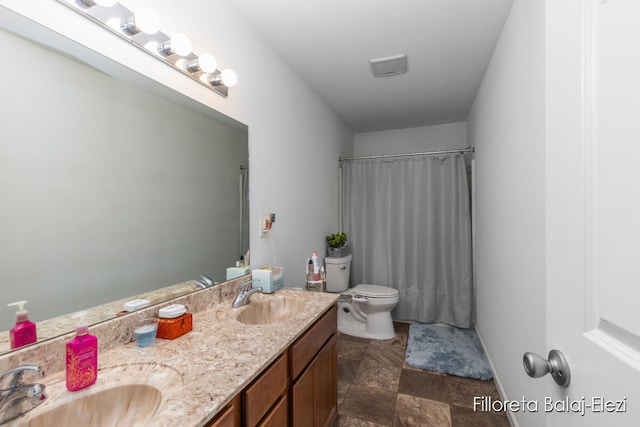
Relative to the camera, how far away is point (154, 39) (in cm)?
114

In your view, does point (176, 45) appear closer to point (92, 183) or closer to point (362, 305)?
point (92, 183)

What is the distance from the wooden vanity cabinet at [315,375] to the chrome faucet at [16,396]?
70 cm

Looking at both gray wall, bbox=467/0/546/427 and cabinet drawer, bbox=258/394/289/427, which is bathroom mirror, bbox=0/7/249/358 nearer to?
cabinet drawer, bbox=258/394/289/427

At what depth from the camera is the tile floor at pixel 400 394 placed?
5.50 feet

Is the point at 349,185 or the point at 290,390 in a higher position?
the point at 349,185

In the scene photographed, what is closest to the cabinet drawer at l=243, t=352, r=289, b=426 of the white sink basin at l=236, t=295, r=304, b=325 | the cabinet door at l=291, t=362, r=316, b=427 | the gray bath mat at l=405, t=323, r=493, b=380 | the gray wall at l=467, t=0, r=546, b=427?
the cabinet door at l=291, t=362, r=316, b=427

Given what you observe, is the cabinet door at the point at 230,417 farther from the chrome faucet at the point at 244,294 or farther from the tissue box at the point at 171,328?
the chrome faucet at the point at 244,294

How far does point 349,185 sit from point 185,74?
2314mm

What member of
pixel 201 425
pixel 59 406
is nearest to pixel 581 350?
pixel 201 425

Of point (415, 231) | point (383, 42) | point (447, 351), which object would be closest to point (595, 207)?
point (383, 42)

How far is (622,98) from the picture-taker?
404 millimetres

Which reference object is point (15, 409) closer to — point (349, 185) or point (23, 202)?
point (23, 202)

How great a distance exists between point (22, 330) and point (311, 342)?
3.08ft

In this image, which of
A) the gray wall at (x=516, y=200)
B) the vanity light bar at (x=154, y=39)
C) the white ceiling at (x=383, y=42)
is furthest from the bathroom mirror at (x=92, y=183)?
the gray wall at (x=516, y=200)
